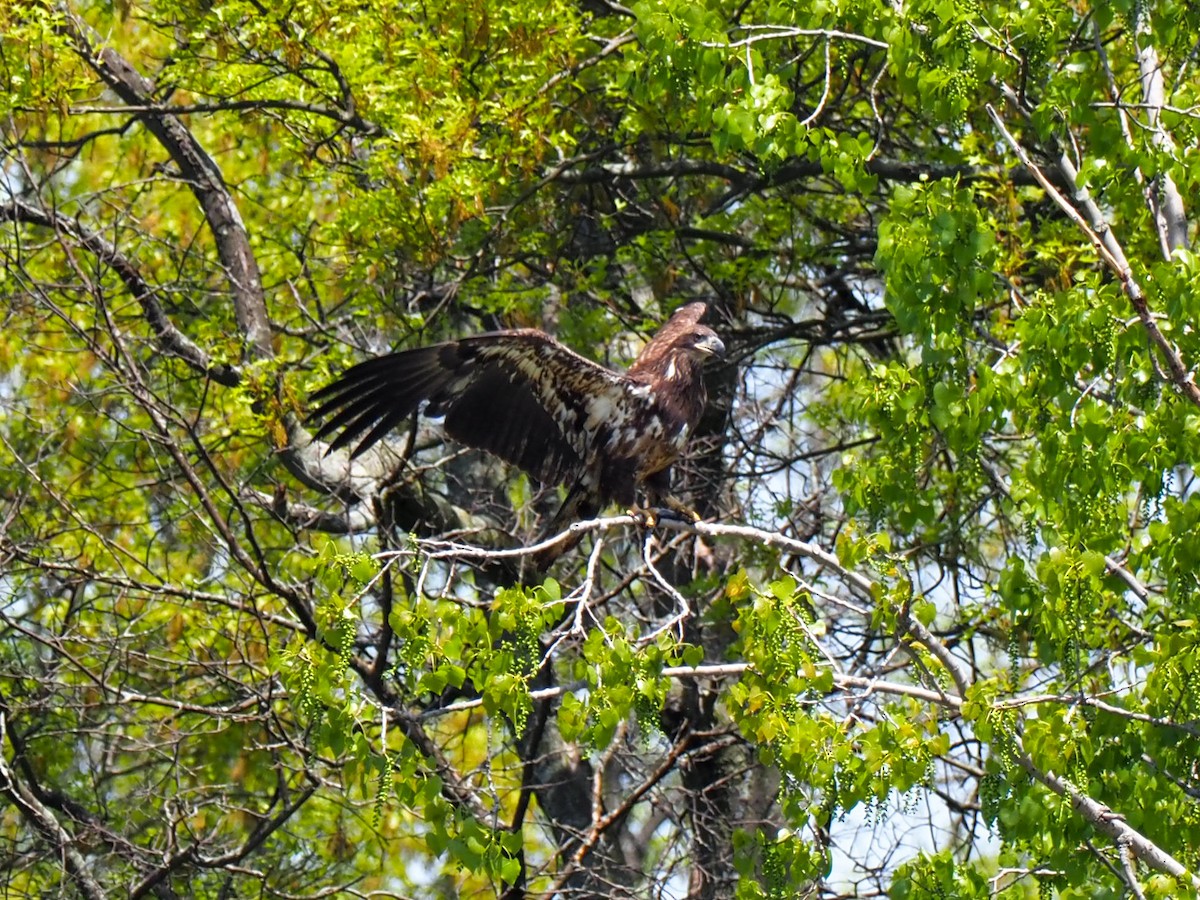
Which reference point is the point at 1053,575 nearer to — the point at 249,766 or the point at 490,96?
the point at 490,96

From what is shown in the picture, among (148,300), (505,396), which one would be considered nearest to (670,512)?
(505,396)

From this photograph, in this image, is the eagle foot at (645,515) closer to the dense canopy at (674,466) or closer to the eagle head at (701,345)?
the dense canopy at (674,466)

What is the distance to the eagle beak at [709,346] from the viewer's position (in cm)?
666

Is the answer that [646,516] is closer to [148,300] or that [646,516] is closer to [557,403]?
[557,403]

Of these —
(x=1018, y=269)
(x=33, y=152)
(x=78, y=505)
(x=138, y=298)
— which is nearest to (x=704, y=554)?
(x=1018, y=269)

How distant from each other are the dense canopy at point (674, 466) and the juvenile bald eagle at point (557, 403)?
0.34 meters

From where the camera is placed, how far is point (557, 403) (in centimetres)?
674

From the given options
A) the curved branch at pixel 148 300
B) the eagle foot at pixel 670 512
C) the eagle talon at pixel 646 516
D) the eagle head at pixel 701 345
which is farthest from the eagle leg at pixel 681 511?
the curved branch at pixel 148 300

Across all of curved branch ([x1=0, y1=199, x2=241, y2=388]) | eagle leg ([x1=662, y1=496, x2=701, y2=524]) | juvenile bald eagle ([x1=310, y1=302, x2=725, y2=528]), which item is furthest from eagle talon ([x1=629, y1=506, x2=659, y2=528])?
curved branch ([x1=0, y1=199, x2=241, y2=388])

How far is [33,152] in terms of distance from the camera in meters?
11.2

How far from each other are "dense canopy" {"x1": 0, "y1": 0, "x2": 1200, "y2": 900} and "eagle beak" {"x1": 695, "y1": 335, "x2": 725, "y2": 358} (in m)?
0.78

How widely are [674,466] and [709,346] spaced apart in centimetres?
151

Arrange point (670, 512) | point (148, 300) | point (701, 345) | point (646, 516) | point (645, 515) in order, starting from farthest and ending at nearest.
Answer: point (148, 300) < point (701, 345) < point (670, 512) < point (645, 515) < point (646, 516)

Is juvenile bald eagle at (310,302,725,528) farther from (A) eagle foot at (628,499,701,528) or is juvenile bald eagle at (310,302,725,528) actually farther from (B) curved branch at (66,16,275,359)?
(B) curved branch at (66,16,275,359)
